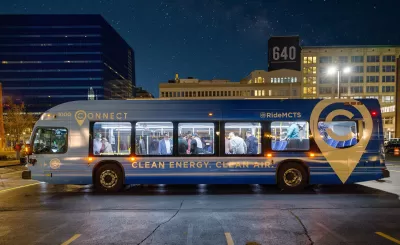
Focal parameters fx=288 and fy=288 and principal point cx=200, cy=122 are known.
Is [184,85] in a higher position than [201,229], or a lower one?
higher

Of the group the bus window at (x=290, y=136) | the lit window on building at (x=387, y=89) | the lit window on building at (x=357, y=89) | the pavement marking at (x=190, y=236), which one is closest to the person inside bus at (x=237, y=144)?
the bus window at (x=290, y=136)

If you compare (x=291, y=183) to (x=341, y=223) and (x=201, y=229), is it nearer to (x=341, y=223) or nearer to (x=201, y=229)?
(x=341, y=223)

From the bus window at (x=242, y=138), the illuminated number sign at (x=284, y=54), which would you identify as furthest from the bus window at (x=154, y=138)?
the illuminated number sign at (x=284, y=54)

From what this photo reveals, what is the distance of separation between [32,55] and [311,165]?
113 m

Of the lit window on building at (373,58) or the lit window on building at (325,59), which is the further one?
the lit window on building at (325,59)

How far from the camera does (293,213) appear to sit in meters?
7.71

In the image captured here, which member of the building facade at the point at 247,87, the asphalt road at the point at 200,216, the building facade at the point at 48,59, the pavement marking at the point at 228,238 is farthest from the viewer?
the building facade at the point at 48,59

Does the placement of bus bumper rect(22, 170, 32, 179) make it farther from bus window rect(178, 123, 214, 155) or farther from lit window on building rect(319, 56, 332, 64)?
lit window on building rect(319, 56, 332, 64)

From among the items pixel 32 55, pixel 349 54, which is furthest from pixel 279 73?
pixel 32 55

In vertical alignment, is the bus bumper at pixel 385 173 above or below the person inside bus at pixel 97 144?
below

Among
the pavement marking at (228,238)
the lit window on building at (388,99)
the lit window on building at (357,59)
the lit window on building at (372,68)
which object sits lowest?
the pavement marking at (228,238)

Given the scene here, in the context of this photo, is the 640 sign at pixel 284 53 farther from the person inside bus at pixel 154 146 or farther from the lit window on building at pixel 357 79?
the lit window on building at pixel 357 79

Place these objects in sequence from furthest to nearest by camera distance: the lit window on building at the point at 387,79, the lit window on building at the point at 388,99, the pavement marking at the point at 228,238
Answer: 1. the lit window on building at the point at 388,99
2. the lit window on building at the point at 387,79
3. the pavement marking at the point at 228,238

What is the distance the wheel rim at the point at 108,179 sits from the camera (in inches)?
411
